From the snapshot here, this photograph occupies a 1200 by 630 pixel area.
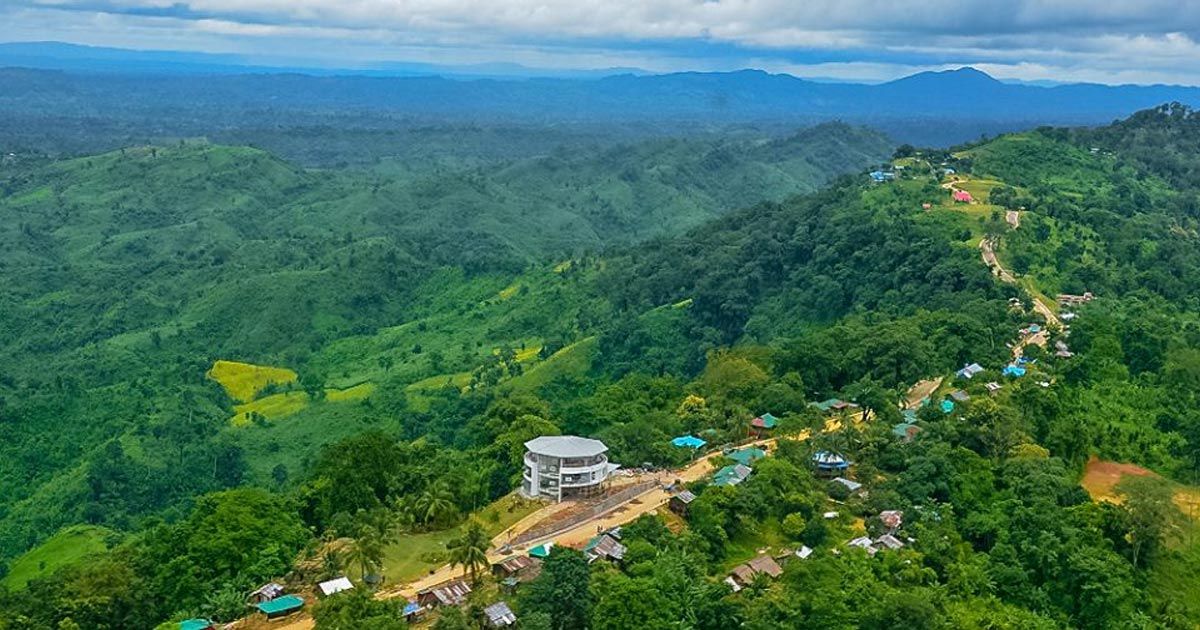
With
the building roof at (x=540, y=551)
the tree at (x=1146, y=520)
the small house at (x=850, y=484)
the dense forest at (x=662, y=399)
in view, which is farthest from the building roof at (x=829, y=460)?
the building roof at (x=540, y=551)

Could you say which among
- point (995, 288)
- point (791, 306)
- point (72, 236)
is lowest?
point (72, 236)

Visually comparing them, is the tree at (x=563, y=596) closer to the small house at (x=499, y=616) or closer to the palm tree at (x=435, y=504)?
the small house at (x=499, y=616)

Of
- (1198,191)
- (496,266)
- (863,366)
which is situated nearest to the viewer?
(863,366)

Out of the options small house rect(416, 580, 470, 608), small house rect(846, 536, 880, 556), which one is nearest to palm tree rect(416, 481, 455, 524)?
small house rect(416, 580, 470, 608)

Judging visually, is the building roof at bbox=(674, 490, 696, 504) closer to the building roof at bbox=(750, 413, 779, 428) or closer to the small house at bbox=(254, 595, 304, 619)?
the building roof at bbox=(750, 413, 779, 428)

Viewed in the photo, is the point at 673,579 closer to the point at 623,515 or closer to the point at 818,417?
the point at 623,515

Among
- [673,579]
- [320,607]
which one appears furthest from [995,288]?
[320,607]

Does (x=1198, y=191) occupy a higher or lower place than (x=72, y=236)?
higher
